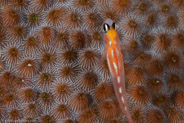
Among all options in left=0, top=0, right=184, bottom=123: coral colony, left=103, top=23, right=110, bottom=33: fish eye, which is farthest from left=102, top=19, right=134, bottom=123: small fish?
left=0, top=0, right=184, bottom=123: coral colony

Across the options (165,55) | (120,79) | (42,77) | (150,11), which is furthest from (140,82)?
(42,77)

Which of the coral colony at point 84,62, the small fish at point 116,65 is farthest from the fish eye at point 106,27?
the coral colony at point 84,62

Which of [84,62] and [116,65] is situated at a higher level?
[84,62]

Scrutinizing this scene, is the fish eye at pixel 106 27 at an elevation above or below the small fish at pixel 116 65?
above

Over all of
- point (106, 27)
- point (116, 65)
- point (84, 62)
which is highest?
point (106, 27)

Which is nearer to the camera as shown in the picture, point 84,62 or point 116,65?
point 116,65

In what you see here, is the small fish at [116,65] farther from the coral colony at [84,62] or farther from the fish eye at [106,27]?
the coral colony at [84,62]

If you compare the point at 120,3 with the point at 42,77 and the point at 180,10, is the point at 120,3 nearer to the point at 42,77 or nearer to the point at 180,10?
the point at 180,10
